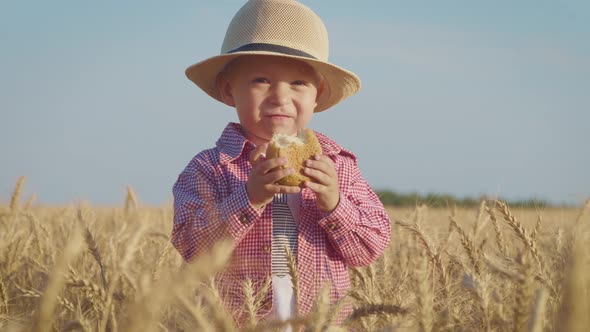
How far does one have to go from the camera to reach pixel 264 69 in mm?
2652

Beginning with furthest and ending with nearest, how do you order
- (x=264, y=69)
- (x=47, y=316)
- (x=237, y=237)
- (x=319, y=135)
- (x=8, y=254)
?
(x=8, y=254), (x=319, y=135), (x=264, y=69), (x=237, y=237), (x=47, y=316)

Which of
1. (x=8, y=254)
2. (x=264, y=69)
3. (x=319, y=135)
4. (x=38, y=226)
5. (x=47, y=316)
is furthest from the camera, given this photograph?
(x=38, y=226)

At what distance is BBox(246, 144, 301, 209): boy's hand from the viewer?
7.31 feet

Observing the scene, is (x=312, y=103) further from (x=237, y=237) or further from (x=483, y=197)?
(x=483, y=197)

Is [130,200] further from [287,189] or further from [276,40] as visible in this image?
[287,189]

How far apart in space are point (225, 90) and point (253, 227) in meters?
0.68

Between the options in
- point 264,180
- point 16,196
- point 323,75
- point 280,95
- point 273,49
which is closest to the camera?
point 264,180

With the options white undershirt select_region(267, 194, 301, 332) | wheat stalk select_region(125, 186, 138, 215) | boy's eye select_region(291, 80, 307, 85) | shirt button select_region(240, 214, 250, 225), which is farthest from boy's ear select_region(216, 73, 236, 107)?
wheat stalk select_region(125, 186, 138, 215)

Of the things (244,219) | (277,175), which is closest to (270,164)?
(277,175)

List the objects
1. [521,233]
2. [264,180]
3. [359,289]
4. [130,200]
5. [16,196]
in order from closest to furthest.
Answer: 1. [521,233]
2. [359,289]
3. [264,180]
4. [16,196]
5. [130,200]

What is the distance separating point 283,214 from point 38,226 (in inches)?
58.2

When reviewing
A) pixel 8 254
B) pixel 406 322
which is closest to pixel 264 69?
pixel 406 322

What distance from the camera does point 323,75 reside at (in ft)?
9.71

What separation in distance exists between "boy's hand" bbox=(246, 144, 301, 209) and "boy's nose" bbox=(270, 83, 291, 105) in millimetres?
231
